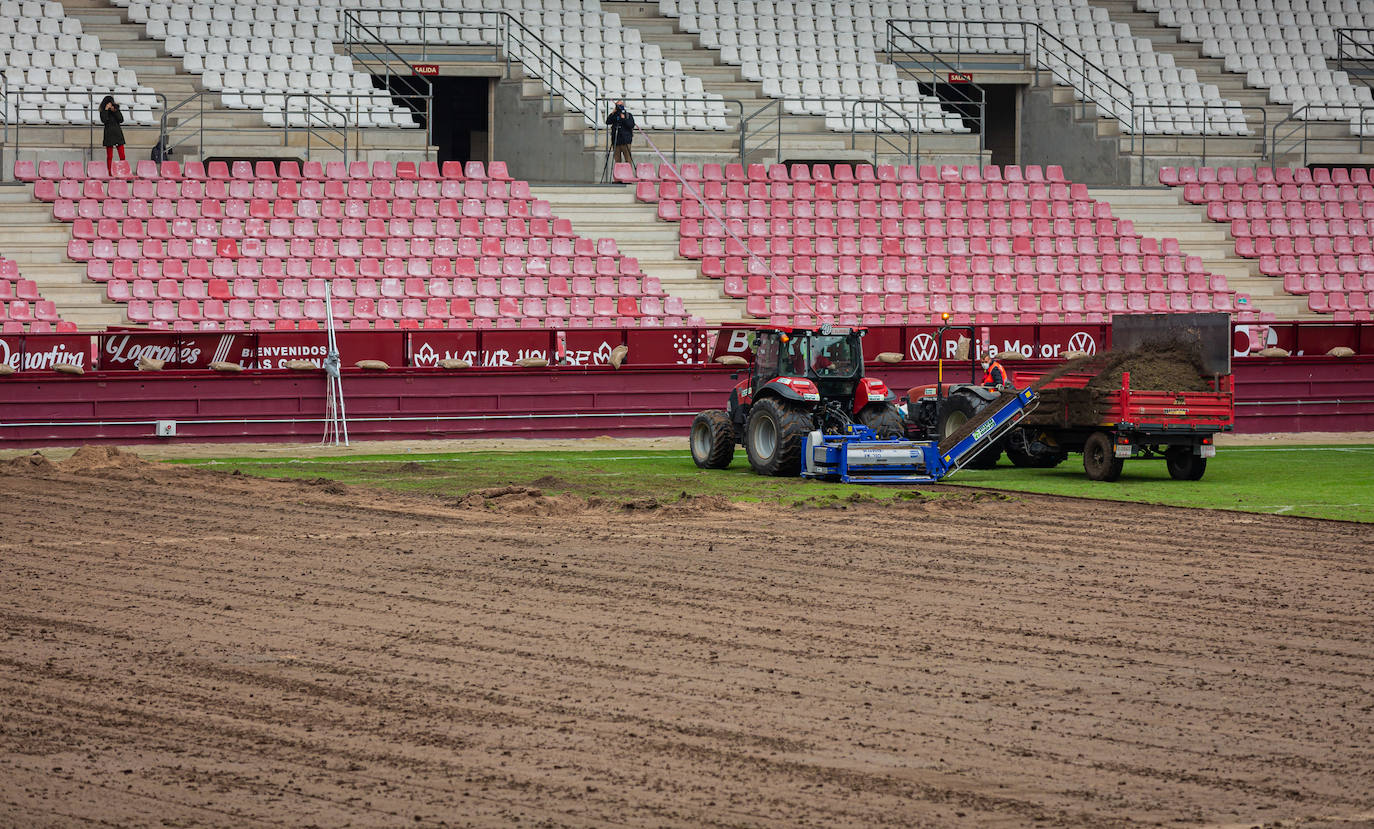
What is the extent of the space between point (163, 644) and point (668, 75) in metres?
25.4

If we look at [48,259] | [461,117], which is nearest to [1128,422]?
[48,259]

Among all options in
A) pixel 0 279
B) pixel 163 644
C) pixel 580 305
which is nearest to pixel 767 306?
pixel 580 305

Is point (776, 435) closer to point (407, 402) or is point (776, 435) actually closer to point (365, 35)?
point (407, 402)

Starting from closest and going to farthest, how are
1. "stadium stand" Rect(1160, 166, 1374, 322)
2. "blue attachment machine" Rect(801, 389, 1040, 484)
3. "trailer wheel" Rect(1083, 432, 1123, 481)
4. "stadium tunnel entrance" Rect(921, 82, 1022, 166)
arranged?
"blue attachment machine" Rect(801, 389, 1040, 484)
"trailer wheel" Rect(1083, 432, 1123, 481)
"stadium stand" Rect(1160, 166, 1374, 322)
"stadium tunnel entrance" Rect(921, 82, 1022, 166)

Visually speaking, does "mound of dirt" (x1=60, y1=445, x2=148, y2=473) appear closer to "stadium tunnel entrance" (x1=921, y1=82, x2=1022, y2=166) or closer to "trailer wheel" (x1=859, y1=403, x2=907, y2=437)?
"trailer wheel" (x1=859, y1=403, x2=907, y2=437)

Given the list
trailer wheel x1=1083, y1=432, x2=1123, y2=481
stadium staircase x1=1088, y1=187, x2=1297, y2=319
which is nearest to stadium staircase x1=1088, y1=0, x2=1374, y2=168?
stadium staircase x1=1088, y1=187, x2=1297, y2=319

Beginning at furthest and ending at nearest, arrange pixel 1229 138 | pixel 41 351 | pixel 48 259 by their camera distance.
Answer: pixel 1229 138
pixel 48 259
pixel 41 351

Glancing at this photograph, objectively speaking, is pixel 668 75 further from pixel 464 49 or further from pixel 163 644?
pixel 163 644

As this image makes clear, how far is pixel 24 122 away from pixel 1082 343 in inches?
692

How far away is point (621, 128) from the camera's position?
3005cm

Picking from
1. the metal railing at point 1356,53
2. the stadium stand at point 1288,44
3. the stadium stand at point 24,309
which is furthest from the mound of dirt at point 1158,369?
the metal railing at point 1356,53

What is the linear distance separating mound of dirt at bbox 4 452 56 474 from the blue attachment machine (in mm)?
8359

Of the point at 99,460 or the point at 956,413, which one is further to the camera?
the point at 956,413

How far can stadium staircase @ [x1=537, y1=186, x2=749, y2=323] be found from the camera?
2811cm
